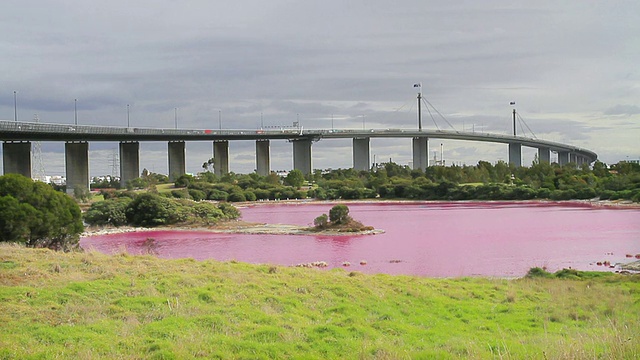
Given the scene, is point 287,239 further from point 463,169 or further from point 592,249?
point 463,169

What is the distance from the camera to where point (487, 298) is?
51.9ft

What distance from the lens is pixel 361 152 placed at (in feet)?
417

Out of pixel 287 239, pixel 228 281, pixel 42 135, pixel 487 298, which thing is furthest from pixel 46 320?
pixel 42 135

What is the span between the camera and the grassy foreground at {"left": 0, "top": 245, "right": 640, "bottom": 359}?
8.16 meters

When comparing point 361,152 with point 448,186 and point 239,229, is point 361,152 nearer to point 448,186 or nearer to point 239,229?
point 448,186

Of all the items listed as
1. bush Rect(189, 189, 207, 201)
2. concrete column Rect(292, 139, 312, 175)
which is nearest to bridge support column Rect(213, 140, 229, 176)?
concrete column Rect(292, 139, 312, 175)

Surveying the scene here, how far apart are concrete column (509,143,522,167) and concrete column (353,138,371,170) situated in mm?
32684

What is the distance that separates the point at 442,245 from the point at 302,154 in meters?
89.8

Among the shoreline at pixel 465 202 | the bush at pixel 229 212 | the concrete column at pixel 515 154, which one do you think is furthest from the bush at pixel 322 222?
the concrete column at pixel 515 154

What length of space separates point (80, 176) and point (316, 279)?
82045 mm


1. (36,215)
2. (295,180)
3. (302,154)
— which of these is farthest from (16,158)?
(36,215)

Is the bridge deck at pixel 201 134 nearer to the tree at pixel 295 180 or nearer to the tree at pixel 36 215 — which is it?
the tree at pixel 295 180

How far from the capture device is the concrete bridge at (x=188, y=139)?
83.9 metres

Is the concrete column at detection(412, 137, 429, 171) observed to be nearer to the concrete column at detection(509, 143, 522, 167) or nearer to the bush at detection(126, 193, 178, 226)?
the concrete column at detection(509, 143, 522, 167)
